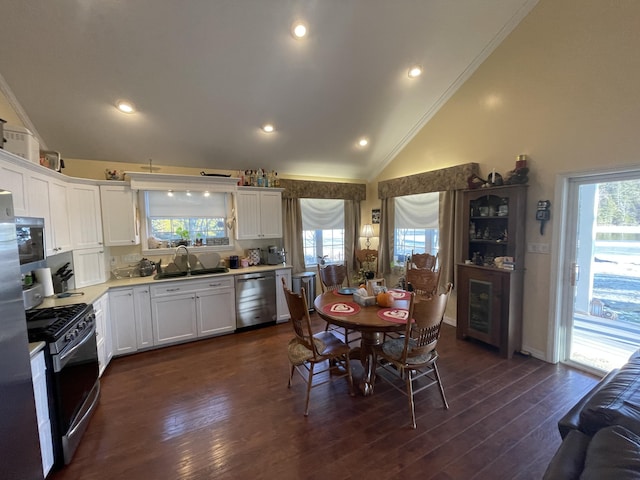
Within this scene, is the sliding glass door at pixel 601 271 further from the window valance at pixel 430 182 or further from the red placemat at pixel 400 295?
the red placemat at pixel 400 295

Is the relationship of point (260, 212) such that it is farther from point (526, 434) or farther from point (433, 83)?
point (526, 434)

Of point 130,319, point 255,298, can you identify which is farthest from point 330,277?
point 130,319

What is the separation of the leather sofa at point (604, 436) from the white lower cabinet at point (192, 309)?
366 cm

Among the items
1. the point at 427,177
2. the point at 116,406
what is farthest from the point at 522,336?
the point at 116,406

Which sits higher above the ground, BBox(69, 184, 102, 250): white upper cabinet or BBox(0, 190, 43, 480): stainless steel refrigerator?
BBox(69, 184, 102, 250): white upper cabinet


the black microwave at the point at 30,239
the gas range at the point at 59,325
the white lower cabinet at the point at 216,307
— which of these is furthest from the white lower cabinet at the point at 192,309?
the black microwave at the point at 30,239

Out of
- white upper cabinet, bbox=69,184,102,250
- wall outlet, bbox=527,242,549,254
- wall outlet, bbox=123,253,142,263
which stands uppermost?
white upper cabinet, bbox=69,184,102,250

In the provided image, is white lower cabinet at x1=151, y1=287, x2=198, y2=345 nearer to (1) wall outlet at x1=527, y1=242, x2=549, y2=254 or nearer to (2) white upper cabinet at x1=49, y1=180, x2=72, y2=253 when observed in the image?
(2) white upper cabinet at x1=49, y1=180, x2=72, y2=253

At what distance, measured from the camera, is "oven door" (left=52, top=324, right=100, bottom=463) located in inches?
73.0

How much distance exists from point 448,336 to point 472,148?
2.66 m

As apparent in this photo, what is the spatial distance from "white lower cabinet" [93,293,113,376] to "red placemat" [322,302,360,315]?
238 cm

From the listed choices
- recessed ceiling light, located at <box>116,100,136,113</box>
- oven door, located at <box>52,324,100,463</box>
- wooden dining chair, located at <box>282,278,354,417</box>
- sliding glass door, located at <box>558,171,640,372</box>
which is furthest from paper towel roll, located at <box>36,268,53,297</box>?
sliding glass door, located at <box>558,171,640,372</box>

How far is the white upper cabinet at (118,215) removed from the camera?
11.3ft

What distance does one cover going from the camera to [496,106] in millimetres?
3424
